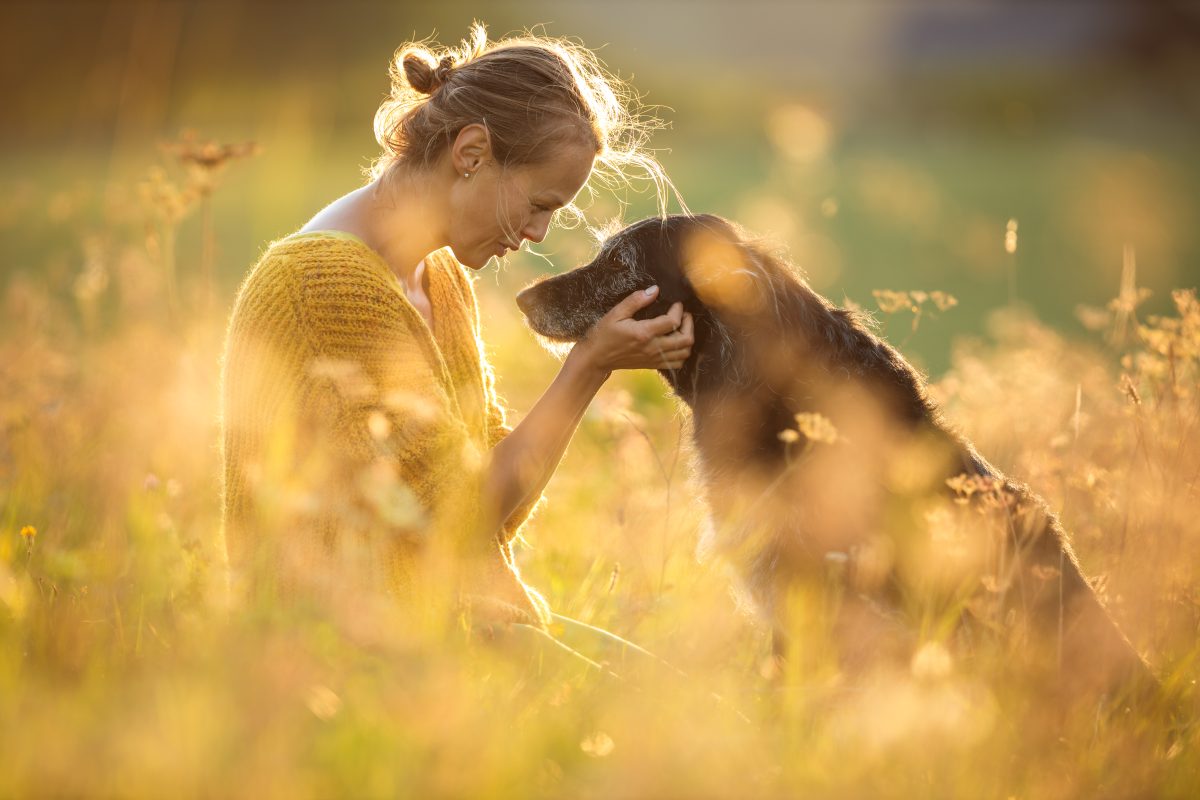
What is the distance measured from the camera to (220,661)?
2258 mm

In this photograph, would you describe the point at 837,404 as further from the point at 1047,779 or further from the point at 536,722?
the point at 536,722

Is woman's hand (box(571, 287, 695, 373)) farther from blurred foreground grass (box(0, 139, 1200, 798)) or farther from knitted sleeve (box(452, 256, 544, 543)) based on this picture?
knitted sleeve (box(452, 256, 544, 543))

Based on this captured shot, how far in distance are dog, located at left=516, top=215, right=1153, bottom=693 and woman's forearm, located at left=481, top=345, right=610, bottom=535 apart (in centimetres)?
43

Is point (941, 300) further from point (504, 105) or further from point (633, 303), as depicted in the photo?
point (504, 105)

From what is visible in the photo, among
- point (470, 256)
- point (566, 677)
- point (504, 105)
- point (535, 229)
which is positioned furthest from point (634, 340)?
point (566, 677)

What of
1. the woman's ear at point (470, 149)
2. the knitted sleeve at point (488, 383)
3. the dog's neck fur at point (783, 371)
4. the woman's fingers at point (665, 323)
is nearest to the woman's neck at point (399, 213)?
the woman's ear at point (470, 149)

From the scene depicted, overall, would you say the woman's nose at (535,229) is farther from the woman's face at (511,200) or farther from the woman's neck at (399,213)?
the woman's neck at (399,213)

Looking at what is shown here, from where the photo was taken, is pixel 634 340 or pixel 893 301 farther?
pixel 893 301

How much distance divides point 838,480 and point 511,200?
1.41 m

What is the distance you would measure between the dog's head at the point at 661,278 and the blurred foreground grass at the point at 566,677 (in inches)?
17.2

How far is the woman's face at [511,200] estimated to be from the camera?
139 inches

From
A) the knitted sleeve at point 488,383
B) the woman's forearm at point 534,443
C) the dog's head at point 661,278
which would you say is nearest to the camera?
the woman's forearm at point 534,443

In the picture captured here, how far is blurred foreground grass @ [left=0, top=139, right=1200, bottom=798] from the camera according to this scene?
209 centimetres

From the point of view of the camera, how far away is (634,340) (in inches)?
132
